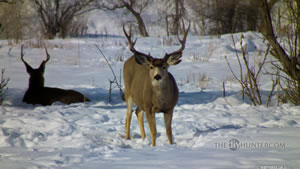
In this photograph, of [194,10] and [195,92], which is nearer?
[195,92]

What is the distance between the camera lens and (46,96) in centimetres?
870

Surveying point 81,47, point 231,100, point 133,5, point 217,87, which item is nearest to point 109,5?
point 133,5

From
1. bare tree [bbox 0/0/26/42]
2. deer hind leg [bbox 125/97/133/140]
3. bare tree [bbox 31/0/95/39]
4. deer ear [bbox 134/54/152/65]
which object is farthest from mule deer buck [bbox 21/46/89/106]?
bare tree [bbox 31/0/95/39]

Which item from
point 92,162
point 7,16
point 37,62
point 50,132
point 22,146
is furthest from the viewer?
point 7,16

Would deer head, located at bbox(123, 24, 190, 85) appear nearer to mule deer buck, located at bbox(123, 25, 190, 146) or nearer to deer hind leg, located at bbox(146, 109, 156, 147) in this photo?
mule deer buck, located at bbox(123, 25, 190, 146)

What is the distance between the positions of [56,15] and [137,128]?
67.4 ft

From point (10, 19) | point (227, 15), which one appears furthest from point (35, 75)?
point (227, 15)

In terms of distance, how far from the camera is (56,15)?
25.2 m

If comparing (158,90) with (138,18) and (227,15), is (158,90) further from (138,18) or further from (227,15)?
(138,18)

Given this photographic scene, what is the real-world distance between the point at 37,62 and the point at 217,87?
742cm

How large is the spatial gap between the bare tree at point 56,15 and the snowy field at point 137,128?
10934 mm

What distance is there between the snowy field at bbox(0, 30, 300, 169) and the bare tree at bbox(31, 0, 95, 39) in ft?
35.9

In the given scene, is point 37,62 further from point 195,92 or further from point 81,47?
point 195,92

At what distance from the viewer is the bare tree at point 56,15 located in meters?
25.0
